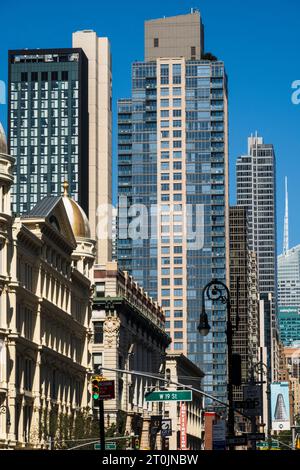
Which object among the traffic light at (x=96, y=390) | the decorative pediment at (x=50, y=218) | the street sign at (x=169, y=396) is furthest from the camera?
the decorative pediment at (x=50, y=218)

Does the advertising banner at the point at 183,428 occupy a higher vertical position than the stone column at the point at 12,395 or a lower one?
higher

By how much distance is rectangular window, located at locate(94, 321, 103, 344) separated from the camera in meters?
138

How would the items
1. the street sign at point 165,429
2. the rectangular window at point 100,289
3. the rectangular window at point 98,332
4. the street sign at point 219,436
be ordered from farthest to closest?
the rectangular window at point 100,289
the rectangular window at point 98,332
the street sign at point 165,429
the street sign at point 219,436

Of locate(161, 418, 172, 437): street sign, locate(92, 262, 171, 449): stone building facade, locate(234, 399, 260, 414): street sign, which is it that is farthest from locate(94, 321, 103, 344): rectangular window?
locate(234, 399, 260, 414): street sign

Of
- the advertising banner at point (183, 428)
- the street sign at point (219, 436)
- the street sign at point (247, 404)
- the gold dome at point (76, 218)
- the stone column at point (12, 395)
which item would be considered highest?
the gold dome at point (76, 218)

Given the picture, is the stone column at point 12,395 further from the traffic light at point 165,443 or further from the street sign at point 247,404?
the traffic light at point 165,443

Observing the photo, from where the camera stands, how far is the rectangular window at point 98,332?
138 meters

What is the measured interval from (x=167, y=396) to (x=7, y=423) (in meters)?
31.2

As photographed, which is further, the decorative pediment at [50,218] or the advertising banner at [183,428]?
the advertising banner at [183,428]

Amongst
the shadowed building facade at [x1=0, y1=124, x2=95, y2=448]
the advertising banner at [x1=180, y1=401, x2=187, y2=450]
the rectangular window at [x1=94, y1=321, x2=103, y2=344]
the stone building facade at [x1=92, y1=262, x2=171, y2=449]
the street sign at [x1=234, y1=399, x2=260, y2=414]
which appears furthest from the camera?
the advertising banner at [x1=180, y1=401, x2=187, y2=450]

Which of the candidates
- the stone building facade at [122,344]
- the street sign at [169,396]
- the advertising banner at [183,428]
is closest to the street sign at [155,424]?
the stone building facade at [122,344]

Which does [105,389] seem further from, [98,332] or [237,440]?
[98,332]

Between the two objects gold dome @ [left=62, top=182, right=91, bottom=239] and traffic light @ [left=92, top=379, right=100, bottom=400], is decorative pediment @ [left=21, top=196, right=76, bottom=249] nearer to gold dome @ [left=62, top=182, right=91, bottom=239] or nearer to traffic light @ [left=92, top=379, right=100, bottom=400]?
gold dome @ [left=62, top=182, right=91, bottom=239]
